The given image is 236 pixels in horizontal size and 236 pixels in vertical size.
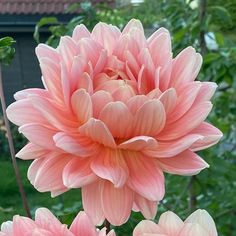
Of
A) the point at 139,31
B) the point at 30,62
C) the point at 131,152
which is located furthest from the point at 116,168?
the point at 30,62

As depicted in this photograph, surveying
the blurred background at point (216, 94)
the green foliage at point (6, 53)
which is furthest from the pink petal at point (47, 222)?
the blurred background at point (216, 94)

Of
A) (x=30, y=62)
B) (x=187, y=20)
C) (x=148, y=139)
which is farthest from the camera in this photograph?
(x=30, y=62)

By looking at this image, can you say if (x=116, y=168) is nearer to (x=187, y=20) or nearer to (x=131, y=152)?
(x=131, y=152)

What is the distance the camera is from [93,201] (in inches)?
23.2

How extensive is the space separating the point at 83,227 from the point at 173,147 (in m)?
0.11

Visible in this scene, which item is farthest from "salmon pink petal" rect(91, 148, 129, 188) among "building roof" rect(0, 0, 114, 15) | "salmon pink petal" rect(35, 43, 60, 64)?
"building roof" rect(0, 0, 114, 15)

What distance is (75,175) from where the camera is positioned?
1.87 feet

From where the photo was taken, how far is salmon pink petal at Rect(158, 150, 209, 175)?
58 cm

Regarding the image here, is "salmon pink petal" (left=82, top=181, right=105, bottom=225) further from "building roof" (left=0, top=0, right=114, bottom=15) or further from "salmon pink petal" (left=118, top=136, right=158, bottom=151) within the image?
"building roof" (left=0, top=0, right=114, bottom=15)

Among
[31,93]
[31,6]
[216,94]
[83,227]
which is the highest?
[31,93]

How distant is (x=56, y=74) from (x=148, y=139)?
109 millimetres

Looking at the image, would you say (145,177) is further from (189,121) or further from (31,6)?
(31,6)

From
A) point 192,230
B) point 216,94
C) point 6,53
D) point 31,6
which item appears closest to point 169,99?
point 192,230

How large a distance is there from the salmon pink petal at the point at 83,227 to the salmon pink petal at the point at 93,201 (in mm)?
10
